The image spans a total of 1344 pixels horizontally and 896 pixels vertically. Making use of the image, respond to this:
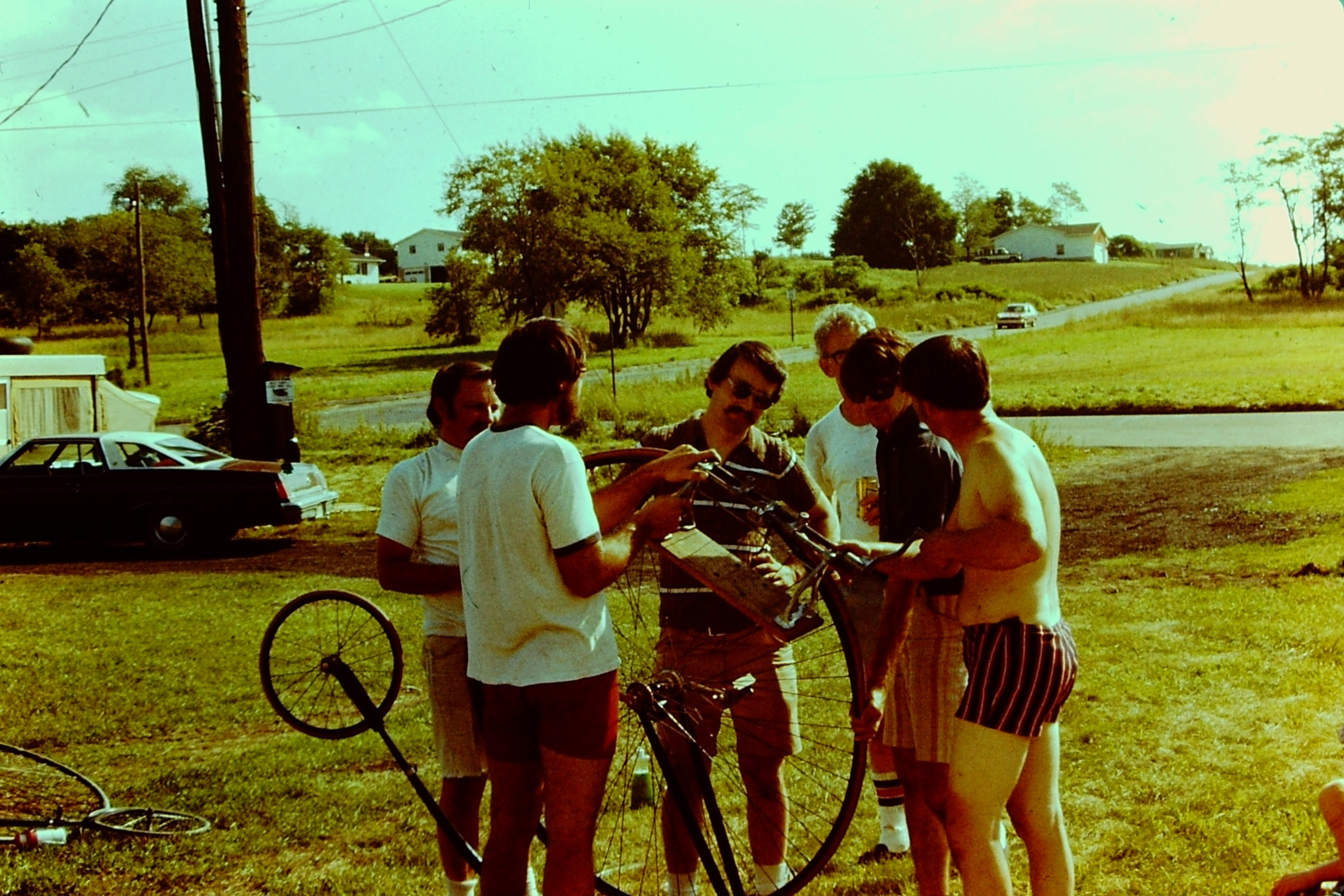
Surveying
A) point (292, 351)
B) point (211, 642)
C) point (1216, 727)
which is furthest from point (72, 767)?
point (292, 351)

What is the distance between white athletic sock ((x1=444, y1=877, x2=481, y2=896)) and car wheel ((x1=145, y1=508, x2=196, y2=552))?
35.8 feet

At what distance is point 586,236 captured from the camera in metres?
27.9

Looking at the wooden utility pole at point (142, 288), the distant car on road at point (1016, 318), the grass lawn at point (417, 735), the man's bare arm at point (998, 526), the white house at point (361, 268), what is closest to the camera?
the man's bare arm at point (998, 526)

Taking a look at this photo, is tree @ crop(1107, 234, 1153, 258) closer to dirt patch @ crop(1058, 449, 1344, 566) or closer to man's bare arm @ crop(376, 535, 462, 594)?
dirt patch @ crop(1058, 449, 1344, 566)

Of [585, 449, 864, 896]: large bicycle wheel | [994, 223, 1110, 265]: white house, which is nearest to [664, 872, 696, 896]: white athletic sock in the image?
[585, 449, 864, 896]: large bicycle wheel

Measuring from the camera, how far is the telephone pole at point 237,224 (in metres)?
12.5

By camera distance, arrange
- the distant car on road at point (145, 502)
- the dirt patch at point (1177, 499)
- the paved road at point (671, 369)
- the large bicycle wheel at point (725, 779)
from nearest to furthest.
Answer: the large bicycle wheel at point (725, 779), the dirt patch at point (1177, 499), the distant car on road at point (145, 502), the paved road at point (671, 369)

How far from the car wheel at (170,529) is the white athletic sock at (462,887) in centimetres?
1092

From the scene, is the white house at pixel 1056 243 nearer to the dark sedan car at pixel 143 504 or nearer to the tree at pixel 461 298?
the tree at pixel 461 298

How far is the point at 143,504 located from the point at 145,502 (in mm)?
33

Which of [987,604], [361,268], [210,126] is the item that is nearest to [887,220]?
[210,126]

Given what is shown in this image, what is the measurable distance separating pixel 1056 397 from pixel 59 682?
2008cm

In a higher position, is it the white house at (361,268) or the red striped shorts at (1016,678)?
the white house at (361,268)

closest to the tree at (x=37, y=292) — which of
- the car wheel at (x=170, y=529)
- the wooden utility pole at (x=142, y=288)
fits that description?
the wooden utility pole at (x=142, y=288)
